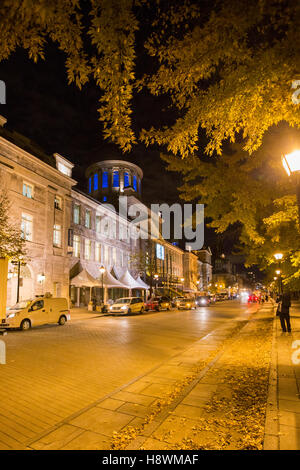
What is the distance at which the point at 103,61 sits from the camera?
480 centimetres

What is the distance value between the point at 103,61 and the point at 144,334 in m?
12.4

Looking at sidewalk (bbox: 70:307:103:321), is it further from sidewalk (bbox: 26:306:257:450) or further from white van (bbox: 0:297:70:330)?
sidewalk (bbox: 26:306:257:450)

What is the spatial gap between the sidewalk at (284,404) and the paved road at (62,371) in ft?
10.4

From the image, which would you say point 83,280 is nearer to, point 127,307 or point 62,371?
point 127,307

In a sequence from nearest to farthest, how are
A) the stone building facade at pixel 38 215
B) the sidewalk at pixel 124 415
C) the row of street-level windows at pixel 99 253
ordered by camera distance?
the sidewalk at pixel 124 415, the stone building facade at pixel 38 215, the row of street-level windows at pixel 99 253

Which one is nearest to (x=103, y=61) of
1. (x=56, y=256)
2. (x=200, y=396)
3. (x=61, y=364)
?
(x=200, y=396)

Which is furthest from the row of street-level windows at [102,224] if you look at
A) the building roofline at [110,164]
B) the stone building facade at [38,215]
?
the building roofline at [110,164]

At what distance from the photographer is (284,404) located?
4.85 metres

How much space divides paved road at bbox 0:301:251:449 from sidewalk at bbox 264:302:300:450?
3.16m

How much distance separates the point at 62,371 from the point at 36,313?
988 cm

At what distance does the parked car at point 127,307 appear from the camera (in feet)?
86.5

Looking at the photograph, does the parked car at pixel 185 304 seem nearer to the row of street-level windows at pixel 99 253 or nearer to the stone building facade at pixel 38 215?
the row of street-level windows at pixel 99 253

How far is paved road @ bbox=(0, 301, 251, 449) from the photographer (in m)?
4.91

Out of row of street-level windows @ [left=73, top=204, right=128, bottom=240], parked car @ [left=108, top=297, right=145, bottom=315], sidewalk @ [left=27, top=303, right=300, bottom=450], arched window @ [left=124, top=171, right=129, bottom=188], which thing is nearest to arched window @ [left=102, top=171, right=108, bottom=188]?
arched window @ [left=124, top=171, right=129, bottom=188]
